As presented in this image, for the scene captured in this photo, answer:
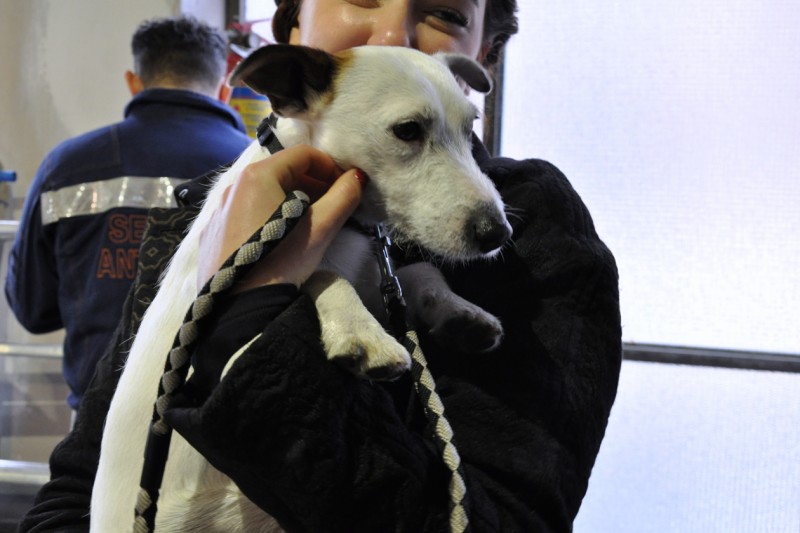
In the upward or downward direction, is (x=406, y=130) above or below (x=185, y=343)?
above

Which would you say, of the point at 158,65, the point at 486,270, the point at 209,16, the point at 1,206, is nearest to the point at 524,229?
the point at 486,270

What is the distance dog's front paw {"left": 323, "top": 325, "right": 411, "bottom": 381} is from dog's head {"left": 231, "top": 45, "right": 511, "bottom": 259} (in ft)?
0.58

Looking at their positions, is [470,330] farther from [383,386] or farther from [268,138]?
[268,138]

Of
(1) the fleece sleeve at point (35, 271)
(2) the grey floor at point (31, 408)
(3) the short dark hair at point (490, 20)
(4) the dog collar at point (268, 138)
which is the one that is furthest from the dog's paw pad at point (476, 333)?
(2) the grey floor at point (31, 408)

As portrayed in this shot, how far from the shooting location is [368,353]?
73 cm

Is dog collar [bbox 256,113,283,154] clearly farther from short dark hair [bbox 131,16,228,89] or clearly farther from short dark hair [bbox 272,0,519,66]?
short dark hair [bbox 131,16,228,89]

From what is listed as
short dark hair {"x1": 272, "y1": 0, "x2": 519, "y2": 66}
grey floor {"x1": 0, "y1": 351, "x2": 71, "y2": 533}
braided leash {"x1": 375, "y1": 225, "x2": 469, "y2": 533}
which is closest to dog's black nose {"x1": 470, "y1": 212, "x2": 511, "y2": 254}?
braided leash {"x1": 375, "y1": 225, "x2": 469, "y2": 533}

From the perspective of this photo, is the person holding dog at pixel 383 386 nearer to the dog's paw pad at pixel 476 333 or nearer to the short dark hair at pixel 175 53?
the dog's paw pad at pixel 476 333

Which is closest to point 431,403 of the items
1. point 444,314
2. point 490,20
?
point 444,314

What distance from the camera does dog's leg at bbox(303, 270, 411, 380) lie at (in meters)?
0.72

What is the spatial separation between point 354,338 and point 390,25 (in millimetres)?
483

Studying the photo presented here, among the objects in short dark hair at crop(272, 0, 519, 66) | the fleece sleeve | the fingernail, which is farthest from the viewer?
the fleece sleeve

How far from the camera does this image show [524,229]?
35.5 inches

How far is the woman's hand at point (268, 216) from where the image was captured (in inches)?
28.5
